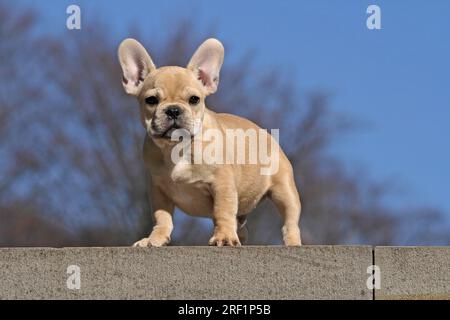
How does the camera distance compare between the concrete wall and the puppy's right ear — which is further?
the puppy's right ear

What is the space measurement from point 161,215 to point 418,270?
175 cm

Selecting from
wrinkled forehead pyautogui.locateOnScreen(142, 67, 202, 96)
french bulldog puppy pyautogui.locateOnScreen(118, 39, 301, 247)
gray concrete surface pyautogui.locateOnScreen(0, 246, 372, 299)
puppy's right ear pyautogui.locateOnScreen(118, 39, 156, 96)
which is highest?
puppy's right ear pyautogui.locateOnScreen(118, 39, 156, 96)

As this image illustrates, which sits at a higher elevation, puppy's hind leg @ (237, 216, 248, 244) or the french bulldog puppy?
the french bulldog puppy

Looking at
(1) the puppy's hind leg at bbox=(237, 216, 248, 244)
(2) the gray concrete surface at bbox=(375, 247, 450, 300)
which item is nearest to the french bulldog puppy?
(1) the puppy's hind leg at bbox=(237, 216, 248, 244)

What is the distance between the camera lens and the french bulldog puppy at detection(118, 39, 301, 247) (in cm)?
620

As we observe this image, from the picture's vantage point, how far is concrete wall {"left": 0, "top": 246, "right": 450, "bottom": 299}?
217 inches

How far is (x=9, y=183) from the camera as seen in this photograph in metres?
15.6

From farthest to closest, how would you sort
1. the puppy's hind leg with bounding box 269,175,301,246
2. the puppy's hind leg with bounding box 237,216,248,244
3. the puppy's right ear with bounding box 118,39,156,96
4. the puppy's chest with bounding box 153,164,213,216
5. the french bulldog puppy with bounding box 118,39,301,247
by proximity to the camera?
1. the puppy's hind leg with bounding box 237,216,248,244
2. the puppy's hind leg with bounding box 269,175,301,246
3. the puppy's right ear with bounding box 118,39,156,96
4. the puppy's chest with bounding box 153,164,213,216
5. the french bulldog puppy with bounding box 118,39,301,247

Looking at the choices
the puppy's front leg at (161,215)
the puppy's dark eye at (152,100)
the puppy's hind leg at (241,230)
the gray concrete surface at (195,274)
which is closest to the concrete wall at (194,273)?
the gray concrete surface at (195,274)

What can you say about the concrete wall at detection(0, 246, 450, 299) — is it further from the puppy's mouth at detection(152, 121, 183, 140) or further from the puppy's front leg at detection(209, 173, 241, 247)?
the puppy's mouth at detection(152, 121, 183, 140)

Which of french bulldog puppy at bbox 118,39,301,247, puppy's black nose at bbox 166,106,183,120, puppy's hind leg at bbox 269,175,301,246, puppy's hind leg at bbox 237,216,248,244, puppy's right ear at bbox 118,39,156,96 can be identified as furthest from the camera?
puppy's hind leg at bbox 237,216,248,244

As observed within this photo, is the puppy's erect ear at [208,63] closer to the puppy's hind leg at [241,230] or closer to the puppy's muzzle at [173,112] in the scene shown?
the puppy's muzzle at [173,112]

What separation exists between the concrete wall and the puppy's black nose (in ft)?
3.07
